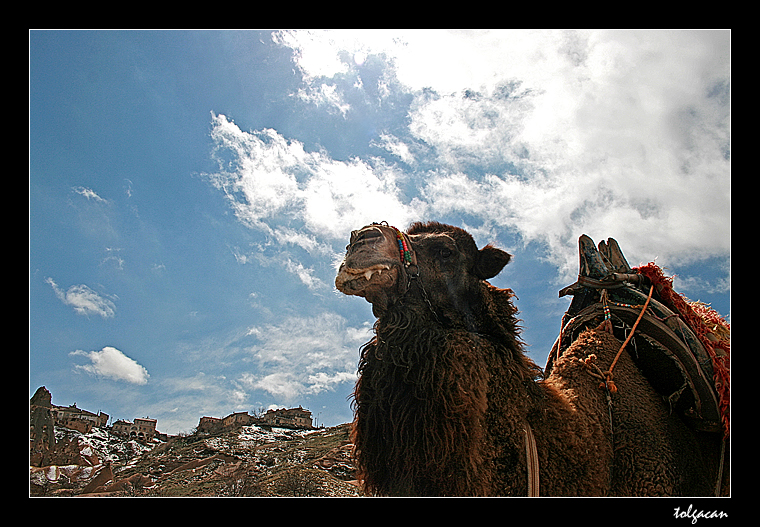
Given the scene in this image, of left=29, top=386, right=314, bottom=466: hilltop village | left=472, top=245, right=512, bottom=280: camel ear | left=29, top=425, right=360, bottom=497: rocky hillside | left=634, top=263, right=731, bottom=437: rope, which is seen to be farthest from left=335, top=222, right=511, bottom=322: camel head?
left=29, top=386, right=314, bottom=466: hilltop village

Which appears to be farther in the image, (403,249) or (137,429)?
(137,429)

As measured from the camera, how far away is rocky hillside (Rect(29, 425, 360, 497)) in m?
4.69

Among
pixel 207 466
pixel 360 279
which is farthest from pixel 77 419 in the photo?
pixel 360 279

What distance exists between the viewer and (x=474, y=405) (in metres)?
2.10

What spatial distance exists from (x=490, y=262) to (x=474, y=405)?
0.94m

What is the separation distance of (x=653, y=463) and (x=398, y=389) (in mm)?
1829

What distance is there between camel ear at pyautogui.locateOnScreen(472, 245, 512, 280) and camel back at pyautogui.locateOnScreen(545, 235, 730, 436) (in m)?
1.32

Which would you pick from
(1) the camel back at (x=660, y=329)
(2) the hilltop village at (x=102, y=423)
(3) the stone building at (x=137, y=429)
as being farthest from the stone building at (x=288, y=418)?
(1) the camel back at (x=660, y=329)

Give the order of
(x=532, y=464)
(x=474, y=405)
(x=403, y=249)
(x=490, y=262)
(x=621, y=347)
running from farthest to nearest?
1. (x=621, y=347)
2. (x=490, y=262)
3. (x=403, y=249)
4. (x=532, y=464)
5. (x=474, y=405)

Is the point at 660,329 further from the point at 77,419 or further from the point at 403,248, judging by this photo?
the point at 77,419

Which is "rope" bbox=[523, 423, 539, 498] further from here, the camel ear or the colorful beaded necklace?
the colorful beaded necklace
